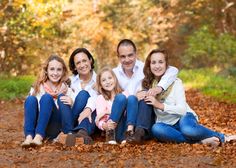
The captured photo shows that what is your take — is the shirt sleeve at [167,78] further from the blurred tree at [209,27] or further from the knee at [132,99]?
the blurred tree at [209,27]

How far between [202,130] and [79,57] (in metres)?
1.69

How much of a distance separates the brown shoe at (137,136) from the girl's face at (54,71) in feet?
3.91

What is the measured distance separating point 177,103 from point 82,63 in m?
1.23

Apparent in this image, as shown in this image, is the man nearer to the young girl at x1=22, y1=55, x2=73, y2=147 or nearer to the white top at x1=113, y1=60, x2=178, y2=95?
the white top at x1=113, y1=60, x2=178, y2=95

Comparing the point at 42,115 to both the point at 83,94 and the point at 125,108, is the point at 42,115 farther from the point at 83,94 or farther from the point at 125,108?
the point at 125,108

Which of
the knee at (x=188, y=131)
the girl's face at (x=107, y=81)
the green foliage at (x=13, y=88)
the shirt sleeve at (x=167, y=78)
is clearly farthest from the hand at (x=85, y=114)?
the green foliage at (x=13, y=88)

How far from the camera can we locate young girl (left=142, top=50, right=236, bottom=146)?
579cm

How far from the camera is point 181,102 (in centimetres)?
594

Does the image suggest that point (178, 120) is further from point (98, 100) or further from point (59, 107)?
point (59, 107)

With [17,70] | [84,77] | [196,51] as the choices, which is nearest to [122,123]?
[84,77]

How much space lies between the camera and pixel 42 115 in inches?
234

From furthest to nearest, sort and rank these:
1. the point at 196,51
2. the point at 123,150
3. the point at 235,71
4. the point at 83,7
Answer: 1. the point at 83,7
2. the point at 196,51
3. the point at 235,71
4. the point at 123,150

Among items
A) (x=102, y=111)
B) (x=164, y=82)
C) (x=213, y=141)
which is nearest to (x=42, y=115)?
(x=102, y=111)

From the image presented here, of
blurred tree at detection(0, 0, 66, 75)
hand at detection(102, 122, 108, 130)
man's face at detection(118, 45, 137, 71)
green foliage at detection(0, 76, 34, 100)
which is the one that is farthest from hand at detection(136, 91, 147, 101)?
blurred tree at detection(0, 0, 66, 75)
